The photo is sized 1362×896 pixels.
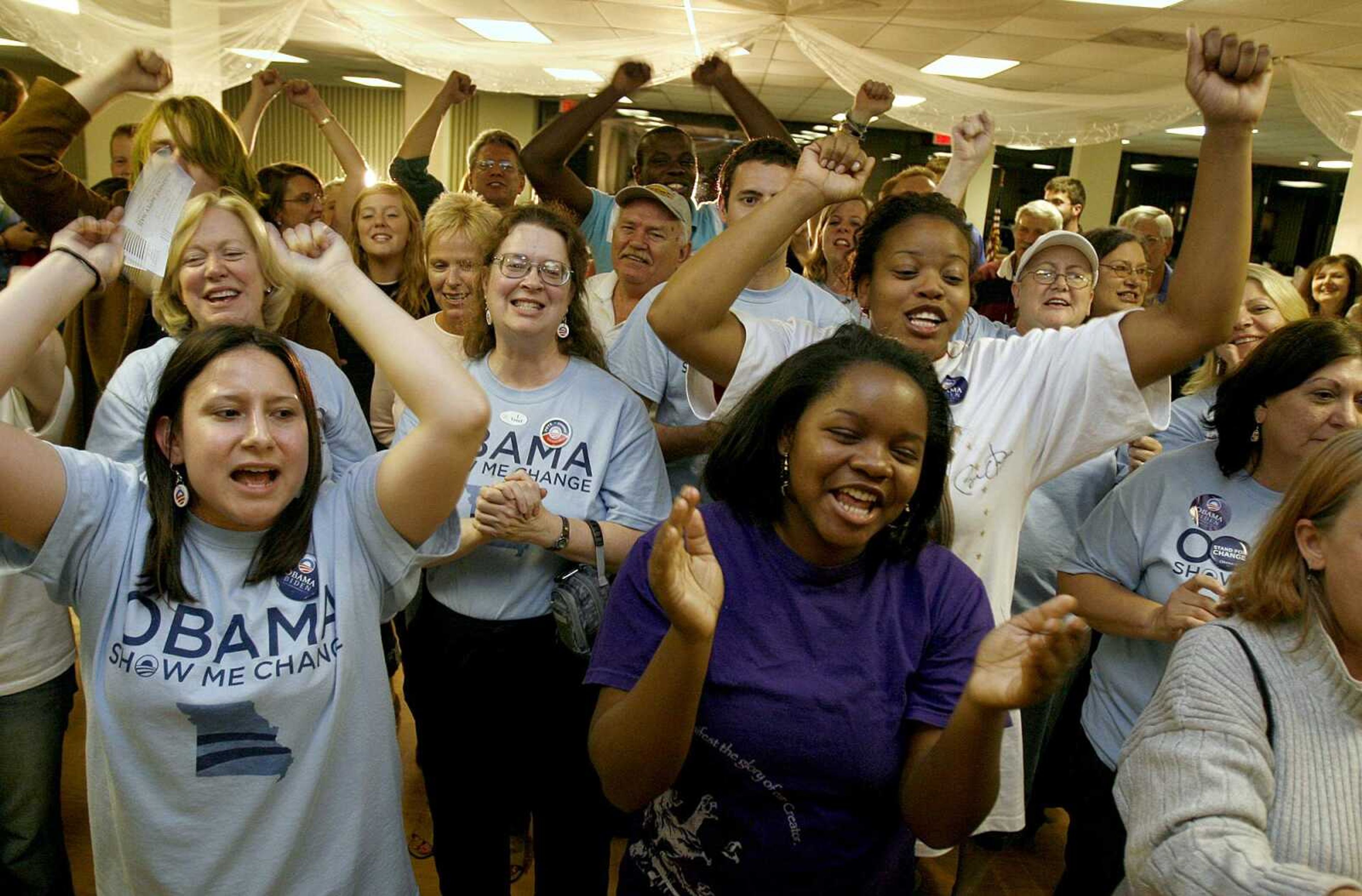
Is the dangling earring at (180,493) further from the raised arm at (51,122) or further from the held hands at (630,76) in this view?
the held hands at (630,76)

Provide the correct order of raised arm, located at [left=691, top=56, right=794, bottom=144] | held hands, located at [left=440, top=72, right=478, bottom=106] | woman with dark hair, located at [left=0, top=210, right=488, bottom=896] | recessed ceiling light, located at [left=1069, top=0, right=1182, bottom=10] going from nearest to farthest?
woman with dark hair, located at [left=0, top=210, right=488, bottom=896] < raised arm, located at [left=691, top=56, right=794, bottom=144] < held hands, located at [left=440, top=72, right=478, bottom=106] < recessed ceiling light, located at [left=1069, top=0, right=1182, bottom=10]

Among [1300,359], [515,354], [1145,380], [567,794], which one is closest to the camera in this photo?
[1145,380]

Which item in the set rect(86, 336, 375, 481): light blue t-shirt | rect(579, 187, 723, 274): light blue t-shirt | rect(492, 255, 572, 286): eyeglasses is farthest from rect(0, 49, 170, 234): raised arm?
rect(579, 187, 723, 274): light blue t-shirt

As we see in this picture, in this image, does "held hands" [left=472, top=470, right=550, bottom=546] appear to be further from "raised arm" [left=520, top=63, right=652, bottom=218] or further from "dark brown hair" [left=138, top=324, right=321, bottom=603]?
"raised arm" [left=520, top=63, right=652, bottom=218]

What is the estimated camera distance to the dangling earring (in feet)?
4.41

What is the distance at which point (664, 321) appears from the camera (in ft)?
5.31

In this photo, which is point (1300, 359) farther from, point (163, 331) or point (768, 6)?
point (768, 6)

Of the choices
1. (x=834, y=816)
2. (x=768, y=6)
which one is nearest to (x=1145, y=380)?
(x=834, y=816)

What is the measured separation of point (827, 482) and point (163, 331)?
6.13ft

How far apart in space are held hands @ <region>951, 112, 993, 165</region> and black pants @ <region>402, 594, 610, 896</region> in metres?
1.64

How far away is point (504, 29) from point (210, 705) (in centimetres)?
725

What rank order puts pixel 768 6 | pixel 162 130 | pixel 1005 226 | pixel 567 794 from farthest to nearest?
pixel 1005 226, pixel 768 6, pixel 162 130, pixel 567 794

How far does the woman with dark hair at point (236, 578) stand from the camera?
126 centimetres

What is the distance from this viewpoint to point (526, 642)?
6.08ft
